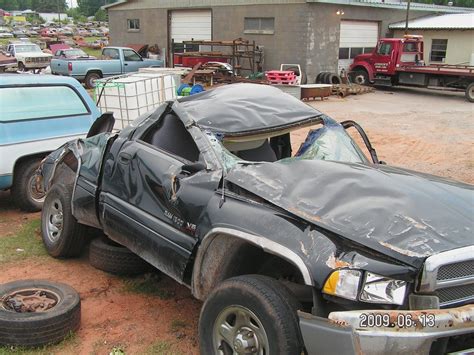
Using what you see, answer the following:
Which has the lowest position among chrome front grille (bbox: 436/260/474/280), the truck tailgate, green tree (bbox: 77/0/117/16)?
the truck tailgate

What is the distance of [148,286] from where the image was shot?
4.50 m

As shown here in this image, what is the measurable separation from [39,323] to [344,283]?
2.11 metres

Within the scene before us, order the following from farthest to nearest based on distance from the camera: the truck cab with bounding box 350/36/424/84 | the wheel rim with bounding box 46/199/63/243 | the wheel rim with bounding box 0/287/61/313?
the truck cab with bounding box 350/36/424/84
the wheel rim with bounding box 46/199/63/243
the wheel rim with bounding box 0/287/61/313

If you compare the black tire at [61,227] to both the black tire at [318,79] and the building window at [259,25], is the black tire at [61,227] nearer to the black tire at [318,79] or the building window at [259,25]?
the black tire at [318,79]

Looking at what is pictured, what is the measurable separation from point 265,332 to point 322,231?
602mm

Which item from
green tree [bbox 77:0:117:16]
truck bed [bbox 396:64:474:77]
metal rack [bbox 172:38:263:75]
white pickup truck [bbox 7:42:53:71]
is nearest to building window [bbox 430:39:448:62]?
truck bed [bbox 396:64:474:77]

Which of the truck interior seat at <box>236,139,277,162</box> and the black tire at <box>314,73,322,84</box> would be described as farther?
the black tire at <box>314,73,322,84</box>

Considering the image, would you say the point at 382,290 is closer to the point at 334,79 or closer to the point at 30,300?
the point at 30,300

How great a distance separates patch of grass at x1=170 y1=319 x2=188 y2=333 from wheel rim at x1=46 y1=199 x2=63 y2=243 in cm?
172

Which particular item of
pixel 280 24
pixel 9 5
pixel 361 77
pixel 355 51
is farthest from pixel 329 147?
pixel 9 5

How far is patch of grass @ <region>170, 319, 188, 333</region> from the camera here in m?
3.83

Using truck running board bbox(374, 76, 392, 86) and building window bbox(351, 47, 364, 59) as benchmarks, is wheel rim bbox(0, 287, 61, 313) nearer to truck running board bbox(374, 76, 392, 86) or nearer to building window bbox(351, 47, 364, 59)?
truck running board bbox(374, 76, 392, 86)

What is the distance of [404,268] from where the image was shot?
245 cm

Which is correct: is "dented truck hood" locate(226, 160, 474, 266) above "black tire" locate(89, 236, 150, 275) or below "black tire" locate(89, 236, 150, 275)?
above
